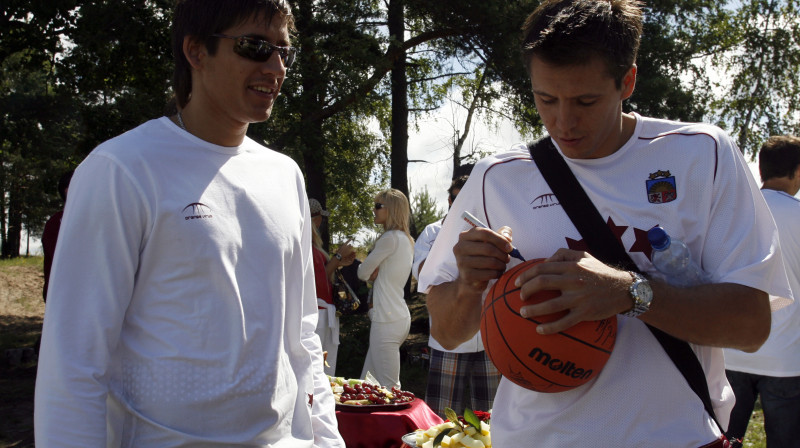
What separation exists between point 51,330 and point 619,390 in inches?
57.7

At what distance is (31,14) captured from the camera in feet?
39.4

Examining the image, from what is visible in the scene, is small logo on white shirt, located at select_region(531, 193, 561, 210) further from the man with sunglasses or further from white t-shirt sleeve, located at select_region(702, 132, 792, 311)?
the man with sunglasses

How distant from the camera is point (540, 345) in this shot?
5.77 ft

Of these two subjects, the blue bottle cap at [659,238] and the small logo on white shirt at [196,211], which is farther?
the small logo on white shirt at [196,211]

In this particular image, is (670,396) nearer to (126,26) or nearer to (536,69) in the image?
(536,69)

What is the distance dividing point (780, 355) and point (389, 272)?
409cm

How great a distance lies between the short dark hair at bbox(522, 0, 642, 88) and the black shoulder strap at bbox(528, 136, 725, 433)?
0.28 meters

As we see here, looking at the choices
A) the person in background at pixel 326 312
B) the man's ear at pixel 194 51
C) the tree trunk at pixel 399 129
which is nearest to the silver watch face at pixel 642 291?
the man's ear at pixel 194 51

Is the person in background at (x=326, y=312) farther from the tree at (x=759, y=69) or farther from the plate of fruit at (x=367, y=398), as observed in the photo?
the tree at (x=759, y=69)

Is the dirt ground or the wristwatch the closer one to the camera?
the wristwatch

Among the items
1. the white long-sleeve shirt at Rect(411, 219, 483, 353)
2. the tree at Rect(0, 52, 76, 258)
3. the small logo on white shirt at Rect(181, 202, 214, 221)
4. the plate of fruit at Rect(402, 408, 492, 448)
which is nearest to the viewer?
the small logo on white shirt at Rect(181, 202, 214, 221)

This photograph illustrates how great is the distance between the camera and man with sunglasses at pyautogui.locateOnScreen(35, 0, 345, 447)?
5.97 feet

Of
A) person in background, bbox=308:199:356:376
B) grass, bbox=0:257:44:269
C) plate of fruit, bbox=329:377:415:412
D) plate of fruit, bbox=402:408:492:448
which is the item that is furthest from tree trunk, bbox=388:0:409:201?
grass, bbox=0:257:44:269

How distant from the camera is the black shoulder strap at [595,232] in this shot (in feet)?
5.99
